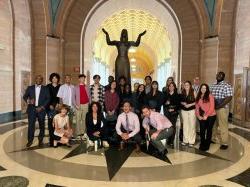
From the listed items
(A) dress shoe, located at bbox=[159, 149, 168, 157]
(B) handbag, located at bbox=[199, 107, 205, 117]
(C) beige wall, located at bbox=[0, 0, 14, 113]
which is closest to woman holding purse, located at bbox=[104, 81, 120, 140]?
(A) dress shoe, located at bbox=[159, 149, 168, 157]

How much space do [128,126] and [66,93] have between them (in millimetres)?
1586

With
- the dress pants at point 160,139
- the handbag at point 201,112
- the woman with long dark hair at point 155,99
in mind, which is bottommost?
the dress pants at point 160,139

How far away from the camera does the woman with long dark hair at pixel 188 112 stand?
19.0 ft

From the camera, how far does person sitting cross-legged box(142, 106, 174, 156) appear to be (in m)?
5.04

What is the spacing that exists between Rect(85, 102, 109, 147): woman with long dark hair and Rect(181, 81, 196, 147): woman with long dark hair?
5.48 feet

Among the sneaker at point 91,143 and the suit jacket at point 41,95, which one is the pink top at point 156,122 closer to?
the sneaker at point 91,143

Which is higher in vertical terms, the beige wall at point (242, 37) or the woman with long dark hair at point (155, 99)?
the beige wall at point (242, 37)

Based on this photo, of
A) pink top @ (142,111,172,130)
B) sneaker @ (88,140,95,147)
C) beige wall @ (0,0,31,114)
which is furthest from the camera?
beige wall @ (0,0,31,114)

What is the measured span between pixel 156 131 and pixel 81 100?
6.69ft

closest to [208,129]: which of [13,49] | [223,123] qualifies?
[223,123]

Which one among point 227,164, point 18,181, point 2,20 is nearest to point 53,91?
point 18,181

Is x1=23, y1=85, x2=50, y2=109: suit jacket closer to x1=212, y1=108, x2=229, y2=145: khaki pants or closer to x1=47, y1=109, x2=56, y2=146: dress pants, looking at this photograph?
x1=47, y1=109, x2=56, y2=146: dress pants

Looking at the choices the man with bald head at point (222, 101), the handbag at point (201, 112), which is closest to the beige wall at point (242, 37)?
the man with bald head at point (222, 101)

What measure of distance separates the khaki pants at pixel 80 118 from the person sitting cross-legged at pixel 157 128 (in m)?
1.73
